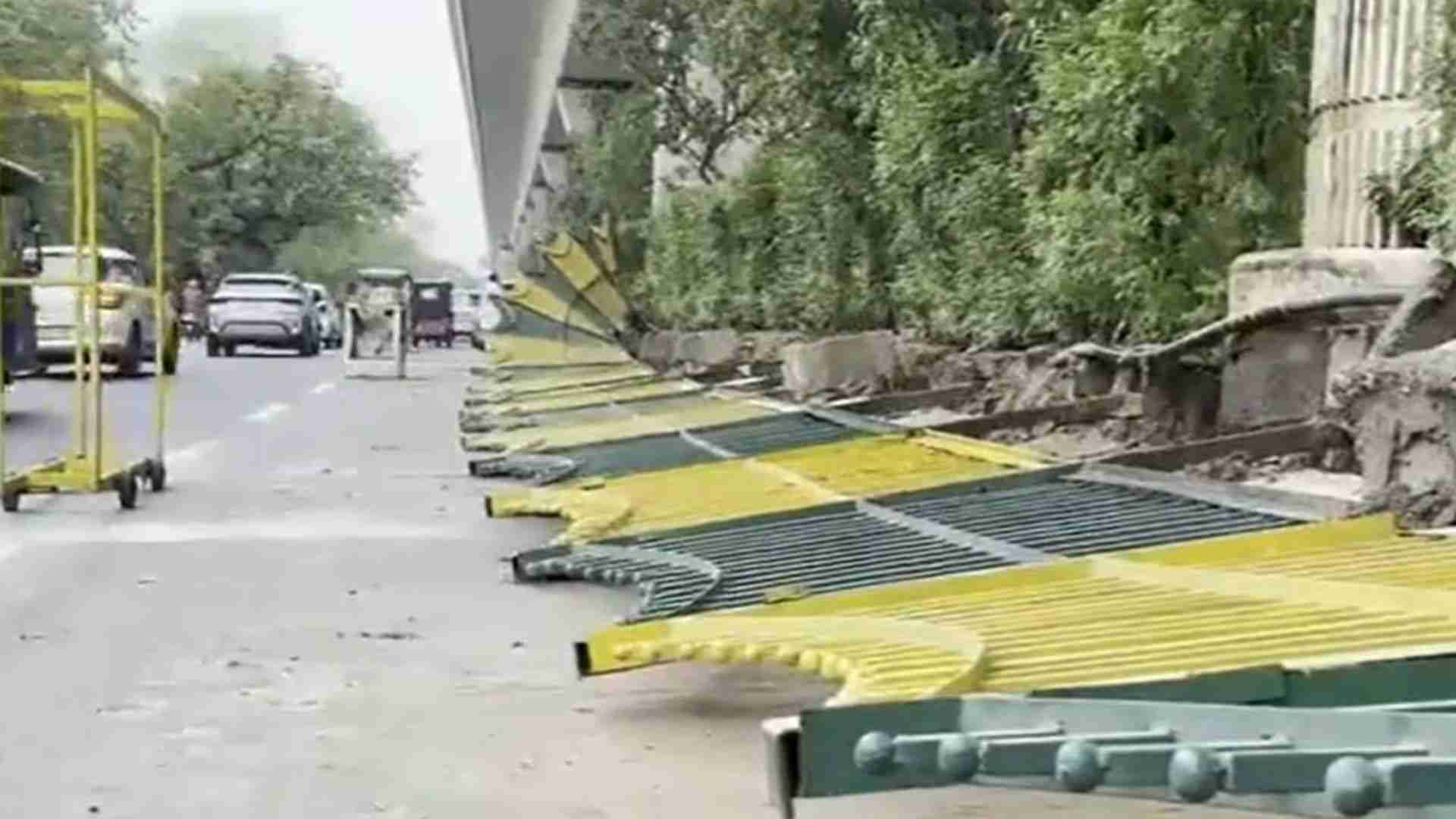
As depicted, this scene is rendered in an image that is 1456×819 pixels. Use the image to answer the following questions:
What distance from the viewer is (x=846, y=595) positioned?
16.7ft

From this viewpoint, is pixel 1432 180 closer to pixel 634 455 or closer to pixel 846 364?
pixel 634 455

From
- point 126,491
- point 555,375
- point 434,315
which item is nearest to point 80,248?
point 126,491

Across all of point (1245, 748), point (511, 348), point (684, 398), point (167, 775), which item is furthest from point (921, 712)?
point (511, 348)

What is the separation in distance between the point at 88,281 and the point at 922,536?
5.75 m

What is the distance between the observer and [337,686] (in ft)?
19.6

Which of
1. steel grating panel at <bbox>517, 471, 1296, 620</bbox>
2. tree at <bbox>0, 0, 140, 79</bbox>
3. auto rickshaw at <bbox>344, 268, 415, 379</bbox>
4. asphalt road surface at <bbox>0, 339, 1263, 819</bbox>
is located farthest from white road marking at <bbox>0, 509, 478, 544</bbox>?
tree at <bbox>0, 0, 140, 79</bbox>

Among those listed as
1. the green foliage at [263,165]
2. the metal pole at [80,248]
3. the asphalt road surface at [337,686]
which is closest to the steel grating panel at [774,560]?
the asphalt road surface at [337,686]

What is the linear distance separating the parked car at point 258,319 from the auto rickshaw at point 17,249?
2175 cm

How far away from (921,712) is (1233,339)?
557cm

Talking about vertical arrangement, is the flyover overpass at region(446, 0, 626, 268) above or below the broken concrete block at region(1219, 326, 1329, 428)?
above

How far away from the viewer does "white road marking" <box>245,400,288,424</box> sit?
18.8 metres

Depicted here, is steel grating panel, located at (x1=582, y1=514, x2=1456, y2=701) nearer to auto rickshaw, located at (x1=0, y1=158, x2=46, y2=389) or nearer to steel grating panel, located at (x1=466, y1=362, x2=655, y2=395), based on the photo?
auto rickshaw, located at (x1=0, y1=158, x2=46, y2=389)

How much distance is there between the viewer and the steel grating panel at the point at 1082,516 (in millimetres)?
5746

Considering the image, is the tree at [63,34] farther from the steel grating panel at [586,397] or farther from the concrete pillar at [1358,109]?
the concrete pillar at [1358,109]
